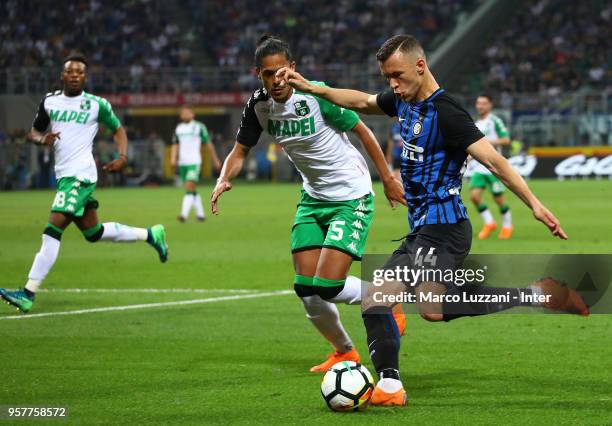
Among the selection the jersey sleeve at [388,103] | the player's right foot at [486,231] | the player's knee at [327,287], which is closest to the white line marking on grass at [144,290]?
the player's knee at [327,287]

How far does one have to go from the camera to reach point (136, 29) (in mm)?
51844

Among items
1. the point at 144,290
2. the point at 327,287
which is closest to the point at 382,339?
the point at 327,287

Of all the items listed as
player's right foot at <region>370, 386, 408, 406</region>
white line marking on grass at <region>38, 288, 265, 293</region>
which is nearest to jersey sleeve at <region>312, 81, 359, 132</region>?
player's right foot at <region>370, 386, 408, 406</region>

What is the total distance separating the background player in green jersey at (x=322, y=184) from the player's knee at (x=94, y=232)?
13.7 ft

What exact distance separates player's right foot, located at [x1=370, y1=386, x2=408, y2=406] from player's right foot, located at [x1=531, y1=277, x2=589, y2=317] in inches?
41.3

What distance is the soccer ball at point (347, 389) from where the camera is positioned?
6625mm

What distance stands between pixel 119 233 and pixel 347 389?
21.3 ft

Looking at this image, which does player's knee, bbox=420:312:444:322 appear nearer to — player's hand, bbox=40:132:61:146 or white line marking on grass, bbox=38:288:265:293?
player's hand, bbox=40:132:61:146

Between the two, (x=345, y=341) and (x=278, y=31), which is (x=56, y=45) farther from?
(x=345, y=341)

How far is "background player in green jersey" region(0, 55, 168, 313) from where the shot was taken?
38.0 feet

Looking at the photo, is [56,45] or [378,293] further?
[56,45]

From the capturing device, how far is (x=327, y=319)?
7.97 meters

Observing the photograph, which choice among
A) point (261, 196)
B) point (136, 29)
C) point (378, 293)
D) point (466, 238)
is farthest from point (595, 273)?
point (136, 29)

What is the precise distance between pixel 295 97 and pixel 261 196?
88.4 ft
